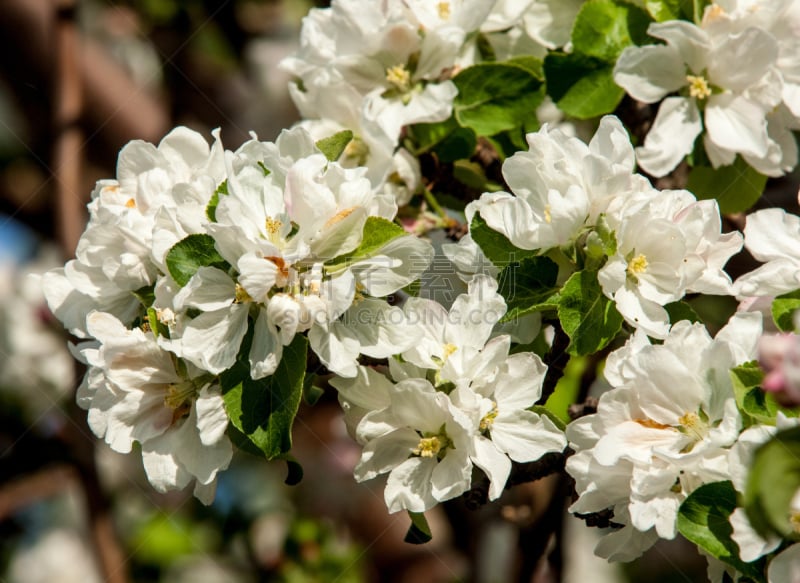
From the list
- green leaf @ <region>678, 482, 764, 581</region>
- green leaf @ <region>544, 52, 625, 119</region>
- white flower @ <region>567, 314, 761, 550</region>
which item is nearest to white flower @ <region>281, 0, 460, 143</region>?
green leaf @ <region>544, 52, 625, 119</region>

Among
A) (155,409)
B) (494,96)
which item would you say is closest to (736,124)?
(494,96)

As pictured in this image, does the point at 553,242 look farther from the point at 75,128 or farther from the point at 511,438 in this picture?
the point at 75,128

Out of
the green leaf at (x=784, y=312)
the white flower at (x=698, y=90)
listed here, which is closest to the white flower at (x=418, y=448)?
the green leaf at (x=784, y=312)

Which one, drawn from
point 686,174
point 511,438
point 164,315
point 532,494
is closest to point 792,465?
point 511,438

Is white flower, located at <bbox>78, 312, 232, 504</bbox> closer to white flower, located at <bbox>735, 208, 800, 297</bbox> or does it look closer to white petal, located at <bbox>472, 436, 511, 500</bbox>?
white petal, located at <bbox>472, 436, 511, 500</bbox>

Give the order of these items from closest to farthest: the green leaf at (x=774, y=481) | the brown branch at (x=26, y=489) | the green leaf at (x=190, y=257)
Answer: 1. the green leaf at (x=774, y=481)
2. the green leaf at (x=190, y=257)
3. the brown branch at (x=26, y=489)

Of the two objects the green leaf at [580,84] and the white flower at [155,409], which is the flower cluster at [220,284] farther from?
the green leaf at [580,84]

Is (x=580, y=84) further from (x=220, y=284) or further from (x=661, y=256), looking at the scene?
(x=220, y=284)
